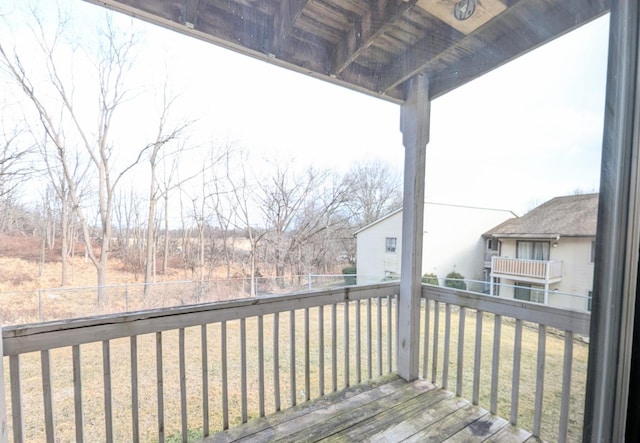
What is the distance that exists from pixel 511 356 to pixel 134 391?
6.22 ft

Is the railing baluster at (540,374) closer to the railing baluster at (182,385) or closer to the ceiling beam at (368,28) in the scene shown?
the ceiling beam at (368,28)

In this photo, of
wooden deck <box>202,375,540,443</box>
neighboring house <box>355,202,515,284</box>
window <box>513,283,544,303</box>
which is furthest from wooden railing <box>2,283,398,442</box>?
window <box>513,283,544,303</box>

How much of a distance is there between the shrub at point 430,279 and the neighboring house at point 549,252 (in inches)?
26.8

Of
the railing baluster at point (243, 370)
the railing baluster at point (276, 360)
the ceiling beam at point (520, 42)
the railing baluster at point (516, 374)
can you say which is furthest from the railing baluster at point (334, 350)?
the ceiling beam at point (520, 42)

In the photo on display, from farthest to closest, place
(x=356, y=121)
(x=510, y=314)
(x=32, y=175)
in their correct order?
(x=356, y=121)
(x=510, y=314)
(x=32, y=175)

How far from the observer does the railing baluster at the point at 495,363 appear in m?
1.61

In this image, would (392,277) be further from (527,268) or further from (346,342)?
(527,268)

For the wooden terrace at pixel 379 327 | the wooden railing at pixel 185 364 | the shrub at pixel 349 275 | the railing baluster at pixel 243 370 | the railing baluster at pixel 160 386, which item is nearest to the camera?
the wooden terrace at pixel 379 327

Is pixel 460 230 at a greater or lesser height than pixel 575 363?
greater

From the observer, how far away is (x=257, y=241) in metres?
1.70

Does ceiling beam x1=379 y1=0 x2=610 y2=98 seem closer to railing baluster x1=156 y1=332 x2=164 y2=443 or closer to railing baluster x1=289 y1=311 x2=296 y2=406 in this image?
railing baluster x1=289 y1=311 x2=296 y2=406

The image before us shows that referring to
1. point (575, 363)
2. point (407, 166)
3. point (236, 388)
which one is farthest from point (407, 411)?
point (407, 166)

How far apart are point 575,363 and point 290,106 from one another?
5.77 feet

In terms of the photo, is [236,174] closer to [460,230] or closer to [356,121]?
[356,121]
